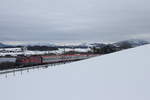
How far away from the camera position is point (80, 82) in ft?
18.0

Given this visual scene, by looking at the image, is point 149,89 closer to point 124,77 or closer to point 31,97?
point 124,77

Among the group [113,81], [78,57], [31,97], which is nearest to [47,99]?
[31,97]

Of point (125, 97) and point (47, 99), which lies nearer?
point (125, 97)

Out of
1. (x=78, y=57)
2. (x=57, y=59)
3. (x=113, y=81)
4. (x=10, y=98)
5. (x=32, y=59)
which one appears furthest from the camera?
(x=78, y=57)

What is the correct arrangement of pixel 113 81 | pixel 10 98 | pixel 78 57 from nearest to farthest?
pixel 113 81
pixel 10 98
pixel 78 57

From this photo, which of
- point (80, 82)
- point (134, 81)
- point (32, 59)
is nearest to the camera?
point (134, 81)

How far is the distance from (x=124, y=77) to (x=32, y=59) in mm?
28854

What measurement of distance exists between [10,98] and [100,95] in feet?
8.89

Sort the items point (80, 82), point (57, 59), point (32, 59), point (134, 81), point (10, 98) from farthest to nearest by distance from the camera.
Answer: point (57, 59), point (32, 59), point (80, 82), point (10, 98), point (134, 81)

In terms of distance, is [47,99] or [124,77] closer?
[47,99]

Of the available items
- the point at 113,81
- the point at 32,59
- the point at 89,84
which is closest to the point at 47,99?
the point at 89,84

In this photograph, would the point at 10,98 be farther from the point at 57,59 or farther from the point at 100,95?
the point at 57,59

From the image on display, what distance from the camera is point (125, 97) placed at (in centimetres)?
359

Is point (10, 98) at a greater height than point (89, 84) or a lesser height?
lesser
